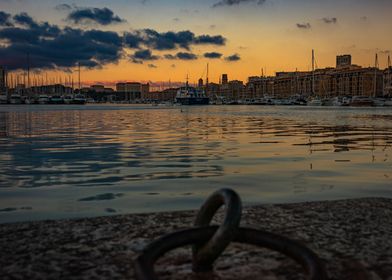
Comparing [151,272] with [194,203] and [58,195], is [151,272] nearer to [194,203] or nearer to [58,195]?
[194,203]

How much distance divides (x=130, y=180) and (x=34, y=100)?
19631 cm

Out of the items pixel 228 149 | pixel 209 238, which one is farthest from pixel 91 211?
pixel 228 149

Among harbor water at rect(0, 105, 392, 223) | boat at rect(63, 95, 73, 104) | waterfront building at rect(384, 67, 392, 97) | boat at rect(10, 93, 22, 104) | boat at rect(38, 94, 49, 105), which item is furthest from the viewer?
boat at rect(63, 95, 73, 104)

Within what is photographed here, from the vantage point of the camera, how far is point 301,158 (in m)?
12.5

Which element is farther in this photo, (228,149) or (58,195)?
(228,149)

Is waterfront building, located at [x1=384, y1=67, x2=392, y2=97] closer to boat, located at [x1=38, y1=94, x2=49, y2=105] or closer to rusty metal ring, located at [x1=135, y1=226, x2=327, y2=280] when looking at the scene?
boat, located at [x1=38, y1=94, x2=49, y2=105]

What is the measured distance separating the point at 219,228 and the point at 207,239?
195 mm

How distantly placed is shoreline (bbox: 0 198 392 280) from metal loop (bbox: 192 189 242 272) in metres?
0.15

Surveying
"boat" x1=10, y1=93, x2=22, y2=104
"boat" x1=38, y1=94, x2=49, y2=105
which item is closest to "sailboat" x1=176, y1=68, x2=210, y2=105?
"boat" x1=38, y1=94, x2=49, y2=105

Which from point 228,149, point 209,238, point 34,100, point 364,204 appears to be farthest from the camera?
point 34,100

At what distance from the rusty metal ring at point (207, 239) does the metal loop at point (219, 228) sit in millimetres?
62

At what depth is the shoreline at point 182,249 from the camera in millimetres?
3018

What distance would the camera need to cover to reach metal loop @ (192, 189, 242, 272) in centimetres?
259

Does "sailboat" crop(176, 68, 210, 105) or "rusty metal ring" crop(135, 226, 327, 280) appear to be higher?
"sailboat" crop(176, 68, 210, 105)
